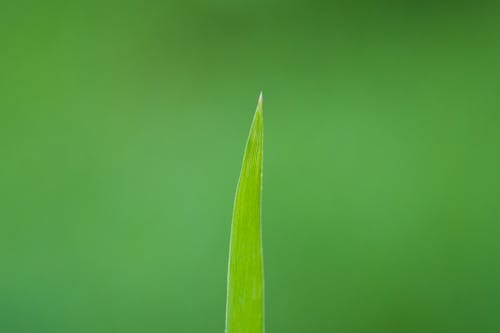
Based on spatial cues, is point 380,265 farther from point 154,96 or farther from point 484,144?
point 154,96

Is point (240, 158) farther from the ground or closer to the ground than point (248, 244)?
farther from the ground

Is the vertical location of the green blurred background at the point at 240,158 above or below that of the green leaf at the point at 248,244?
above

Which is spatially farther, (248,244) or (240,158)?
(240,158)

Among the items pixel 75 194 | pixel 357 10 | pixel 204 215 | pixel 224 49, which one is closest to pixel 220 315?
pixel 204 215

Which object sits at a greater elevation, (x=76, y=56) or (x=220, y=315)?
(x=76, y=56)
